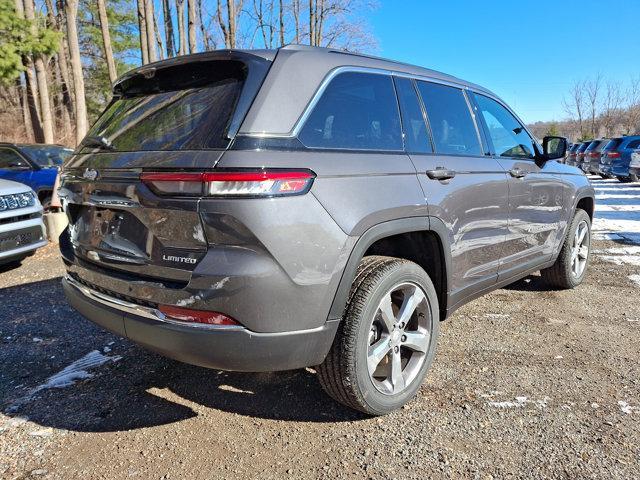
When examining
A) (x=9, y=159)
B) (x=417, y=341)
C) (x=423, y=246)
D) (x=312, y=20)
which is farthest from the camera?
(x=312, y=20)

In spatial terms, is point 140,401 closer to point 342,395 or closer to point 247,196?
point 342,395

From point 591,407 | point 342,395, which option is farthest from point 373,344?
point 591,407

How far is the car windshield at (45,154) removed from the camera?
9.33 m

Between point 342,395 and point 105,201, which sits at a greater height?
point 105,201

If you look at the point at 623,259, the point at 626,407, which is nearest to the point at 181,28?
the point at 623,259

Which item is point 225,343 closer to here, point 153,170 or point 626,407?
point 153,170

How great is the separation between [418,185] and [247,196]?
1099mm

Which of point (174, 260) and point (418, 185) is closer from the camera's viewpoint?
point (174, 260)

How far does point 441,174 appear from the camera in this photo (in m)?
2.79

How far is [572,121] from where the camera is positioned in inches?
2143

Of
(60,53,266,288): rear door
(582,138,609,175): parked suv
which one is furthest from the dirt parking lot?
(582,138,609,175): parked suv

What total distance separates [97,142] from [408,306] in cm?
195

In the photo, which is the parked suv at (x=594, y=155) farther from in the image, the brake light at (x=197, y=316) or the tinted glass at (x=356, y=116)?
the brake light at (x=197, y=316)

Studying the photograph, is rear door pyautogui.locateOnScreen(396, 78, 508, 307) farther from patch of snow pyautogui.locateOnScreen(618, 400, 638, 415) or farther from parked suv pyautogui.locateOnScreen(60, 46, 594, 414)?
patch of snow pyautogui.locateOnScreen(618, 400, 638, 415)
